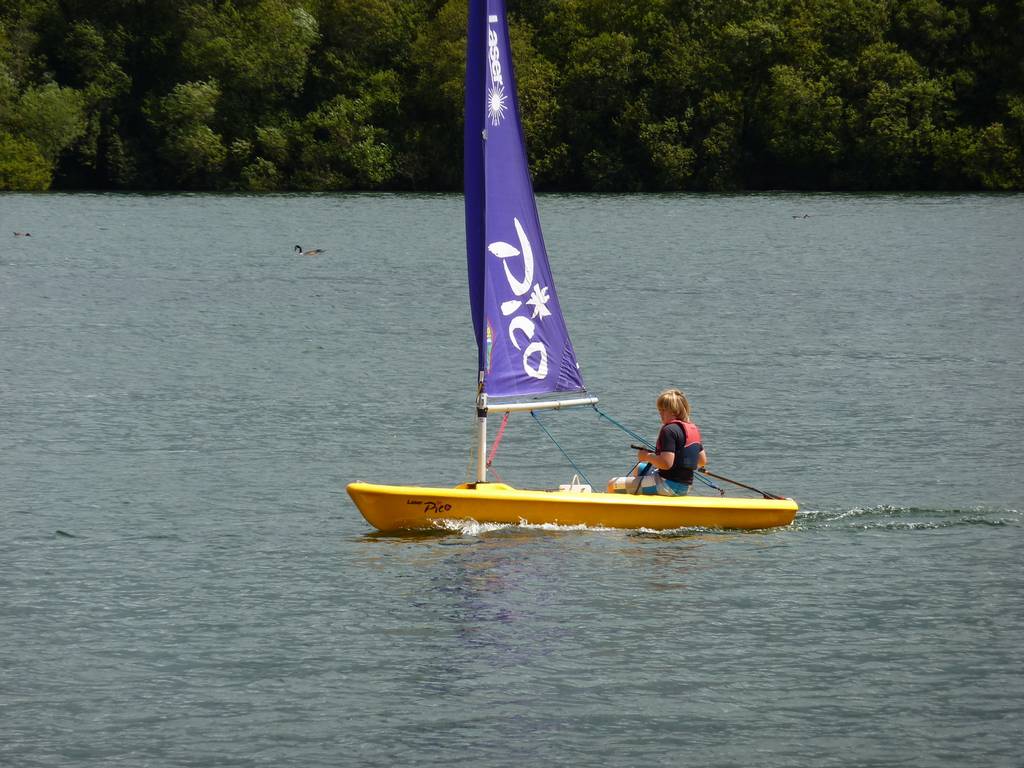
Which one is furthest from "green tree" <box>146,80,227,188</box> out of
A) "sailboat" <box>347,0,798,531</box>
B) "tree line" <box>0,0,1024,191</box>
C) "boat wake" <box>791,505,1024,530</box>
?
"sailboat" <box>347,0,798,531</box>

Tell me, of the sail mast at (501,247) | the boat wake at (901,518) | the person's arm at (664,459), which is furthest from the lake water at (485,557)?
the sail mast at (501,247)

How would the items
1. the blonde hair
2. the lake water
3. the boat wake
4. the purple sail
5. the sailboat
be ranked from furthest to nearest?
the boat wake → the blonde hair → the sailboat → the purple sail → the lake water

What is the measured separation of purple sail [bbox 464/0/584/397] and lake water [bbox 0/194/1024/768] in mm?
2051

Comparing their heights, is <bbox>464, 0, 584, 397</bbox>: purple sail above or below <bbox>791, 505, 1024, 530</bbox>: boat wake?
above

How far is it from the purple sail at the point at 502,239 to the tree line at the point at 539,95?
298 ft

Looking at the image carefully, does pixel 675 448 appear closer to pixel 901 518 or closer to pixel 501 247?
pixel 501 247

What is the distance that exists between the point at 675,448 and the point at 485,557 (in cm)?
258

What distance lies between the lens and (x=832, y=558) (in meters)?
19.8

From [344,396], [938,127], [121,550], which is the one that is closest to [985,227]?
[938,127]

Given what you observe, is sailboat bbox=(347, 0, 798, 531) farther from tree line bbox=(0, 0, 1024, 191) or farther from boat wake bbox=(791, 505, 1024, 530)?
tree line bbox=(0, 0, 1024, 191)

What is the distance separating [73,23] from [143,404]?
3487 inches

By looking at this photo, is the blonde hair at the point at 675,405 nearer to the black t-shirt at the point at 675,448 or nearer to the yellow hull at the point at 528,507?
the black t-shirt at the point at 675,448

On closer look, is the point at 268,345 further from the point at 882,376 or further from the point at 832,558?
the point at 832,558

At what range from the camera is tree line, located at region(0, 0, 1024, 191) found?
109438 mm
